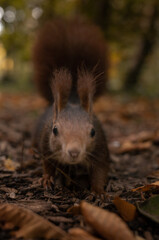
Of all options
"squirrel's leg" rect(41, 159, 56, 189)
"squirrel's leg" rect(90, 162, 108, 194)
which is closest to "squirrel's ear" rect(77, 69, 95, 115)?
"squirrel's leg" rect(90, 162, 108, 194)

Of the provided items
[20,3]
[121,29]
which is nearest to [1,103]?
[20,3]

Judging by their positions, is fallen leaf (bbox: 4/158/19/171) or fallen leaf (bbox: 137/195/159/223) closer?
fallen leaf (bbox: 137/195/159/223)

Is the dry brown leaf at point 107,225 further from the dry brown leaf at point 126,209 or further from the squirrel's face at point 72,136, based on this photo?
Result: the squirrel's face at point 72,136

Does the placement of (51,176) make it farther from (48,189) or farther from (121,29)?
(121,29)

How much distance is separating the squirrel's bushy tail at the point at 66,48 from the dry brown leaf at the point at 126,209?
168cm

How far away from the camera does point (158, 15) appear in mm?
8555

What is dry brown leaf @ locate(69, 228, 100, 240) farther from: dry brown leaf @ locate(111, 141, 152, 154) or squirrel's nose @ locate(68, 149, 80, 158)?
dry brown leaf @ locate(111, 141, 152, 154)

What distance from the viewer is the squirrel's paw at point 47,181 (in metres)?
2.38

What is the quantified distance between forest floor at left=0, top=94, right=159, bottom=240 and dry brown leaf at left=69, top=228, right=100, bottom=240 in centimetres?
7

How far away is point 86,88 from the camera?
8.08ft

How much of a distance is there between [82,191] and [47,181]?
1.07ft

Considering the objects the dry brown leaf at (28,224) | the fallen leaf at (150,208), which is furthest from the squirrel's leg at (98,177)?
the dry brown leaf at (28,224)

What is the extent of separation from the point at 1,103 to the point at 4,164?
4.28m

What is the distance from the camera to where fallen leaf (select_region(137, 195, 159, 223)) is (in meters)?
1.69
